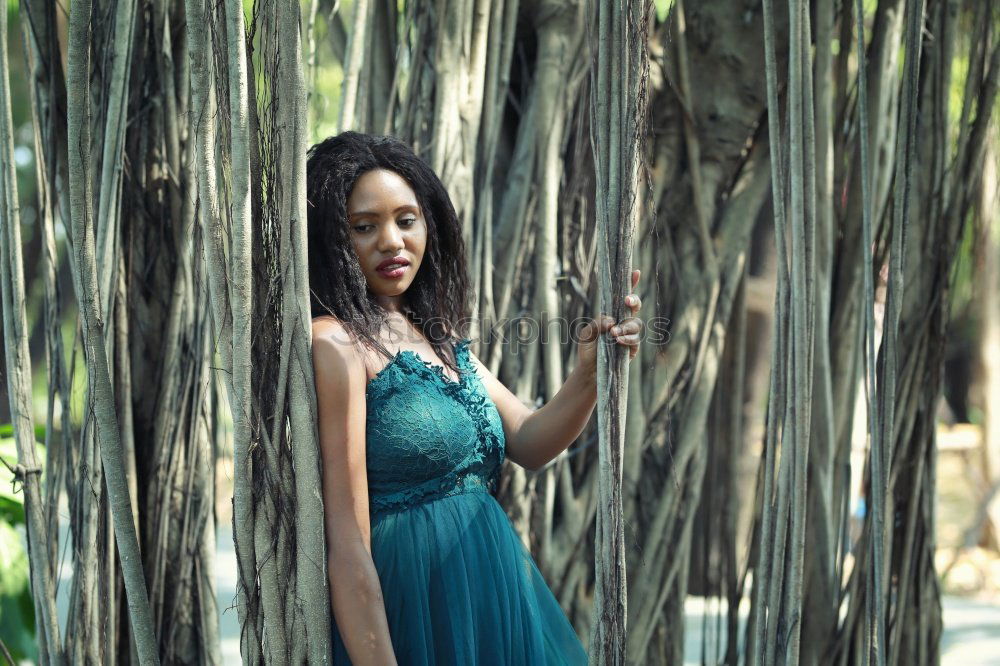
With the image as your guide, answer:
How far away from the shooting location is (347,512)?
104cm

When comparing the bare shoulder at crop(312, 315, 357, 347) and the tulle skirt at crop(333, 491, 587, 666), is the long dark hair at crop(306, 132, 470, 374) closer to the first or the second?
the bare shoulder at crop(312, 315, 357, 347)

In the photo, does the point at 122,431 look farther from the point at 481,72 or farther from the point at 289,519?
the point at 481,72

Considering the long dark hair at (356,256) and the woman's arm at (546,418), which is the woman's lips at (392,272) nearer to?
the long dark hair at (356,256)

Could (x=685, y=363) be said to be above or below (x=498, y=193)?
below

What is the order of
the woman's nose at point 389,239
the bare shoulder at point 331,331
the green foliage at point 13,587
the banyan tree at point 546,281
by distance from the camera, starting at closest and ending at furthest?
the banyan tree at point 546,281 < the bare shoulder at point 331,331 < the woman's nose at point 389,239 < the green foliage at point 13,587

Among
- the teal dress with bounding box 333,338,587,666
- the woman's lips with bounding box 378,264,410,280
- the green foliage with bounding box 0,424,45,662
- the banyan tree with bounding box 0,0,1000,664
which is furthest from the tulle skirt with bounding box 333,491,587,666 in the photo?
the green foliage with bounding box 0,424,45,662

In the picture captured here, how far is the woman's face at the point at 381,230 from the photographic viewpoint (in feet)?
3.87

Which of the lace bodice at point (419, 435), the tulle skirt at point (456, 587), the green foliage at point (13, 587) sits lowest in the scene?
the green foliage at point (13, 587)

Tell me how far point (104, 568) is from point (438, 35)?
0.97m

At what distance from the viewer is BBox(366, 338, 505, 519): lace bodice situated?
1.13m

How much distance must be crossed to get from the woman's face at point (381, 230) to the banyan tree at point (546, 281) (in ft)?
0.59

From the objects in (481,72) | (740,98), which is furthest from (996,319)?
(481,72)

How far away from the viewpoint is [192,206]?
1290 millimetres

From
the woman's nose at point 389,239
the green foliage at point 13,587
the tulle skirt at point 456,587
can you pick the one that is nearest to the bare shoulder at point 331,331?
the woman's nose at point 389,239
